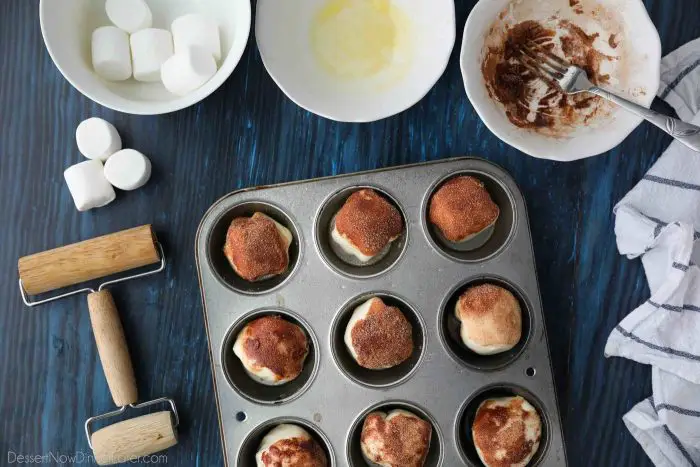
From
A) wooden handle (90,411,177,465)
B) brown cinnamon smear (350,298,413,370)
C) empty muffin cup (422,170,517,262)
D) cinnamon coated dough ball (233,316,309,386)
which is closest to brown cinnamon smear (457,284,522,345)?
empty muffin cup (422,170,517,262)

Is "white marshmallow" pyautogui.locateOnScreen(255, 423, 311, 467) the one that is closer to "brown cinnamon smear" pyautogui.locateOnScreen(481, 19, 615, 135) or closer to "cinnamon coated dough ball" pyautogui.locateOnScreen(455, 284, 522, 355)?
"cinnamon coated dough ball" pyautogui.locateOnScreen(455, 284, 522, 355)

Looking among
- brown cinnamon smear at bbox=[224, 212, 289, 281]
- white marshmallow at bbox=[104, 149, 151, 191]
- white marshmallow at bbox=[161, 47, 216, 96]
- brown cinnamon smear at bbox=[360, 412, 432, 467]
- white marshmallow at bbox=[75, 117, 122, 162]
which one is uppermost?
white marshmallow at bbox=[161, 47, 216, 96]

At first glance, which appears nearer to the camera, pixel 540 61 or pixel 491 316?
pixel 491 316

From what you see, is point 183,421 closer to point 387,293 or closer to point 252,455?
point 252,455

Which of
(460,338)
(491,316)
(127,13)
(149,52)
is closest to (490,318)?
(491,316)

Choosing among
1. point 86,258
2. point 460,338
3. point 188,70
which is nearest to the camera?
point 188,70

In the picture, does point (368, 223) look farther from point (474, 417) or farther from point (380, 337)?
point (474, 417)

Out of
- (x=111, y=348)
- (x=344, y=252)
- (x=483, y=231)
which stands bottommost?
(x=111, y=348)

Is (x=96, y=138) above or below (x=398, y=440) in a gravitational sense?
above
